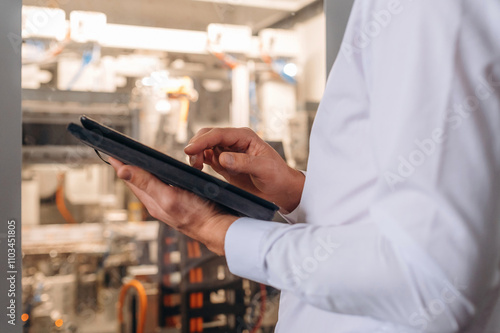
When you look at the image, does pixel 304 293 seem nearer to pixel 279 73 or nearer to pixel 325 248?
pixel 325 248

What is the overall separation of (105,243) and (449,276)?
242 centimetres

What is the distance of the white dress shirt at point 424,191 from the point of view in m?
0.45

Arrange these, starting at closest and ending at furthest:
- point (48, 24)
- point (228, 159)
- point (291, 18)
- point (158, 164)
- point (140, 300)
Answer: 1. point (158, 164)
2. point (228, 159)
3. point (48, 24)
4. point (140, 300)
5. point (291, 18)

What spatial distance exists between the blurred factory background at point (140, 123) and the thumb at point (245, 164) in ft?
4.95

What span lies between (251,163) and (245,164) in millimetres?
23

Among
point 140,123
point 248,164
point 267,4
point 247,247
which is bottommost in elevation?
point 247,247

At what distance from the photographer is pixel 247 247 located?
0.58m

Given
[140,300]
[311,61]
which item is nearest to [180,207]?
[140,300]

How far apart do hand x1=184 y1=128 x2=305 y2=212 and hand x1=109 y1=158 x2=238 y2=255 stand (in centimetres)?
13

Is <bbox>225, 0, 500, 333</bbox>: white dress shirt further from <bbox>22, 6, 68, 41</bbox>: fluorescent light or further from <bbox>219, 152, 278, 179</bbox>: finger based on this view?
<bbox>22, 6, 68, 41</bbox>: fluorescent light

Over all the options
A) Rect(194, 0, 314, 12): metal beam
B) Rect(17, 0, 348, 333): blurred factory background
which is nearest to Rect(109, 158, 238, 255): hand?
Rect(17, 0, 348, 333): blurred factory background

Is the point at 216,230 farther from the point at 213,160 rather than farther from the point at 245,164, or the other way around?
the point at 213,160

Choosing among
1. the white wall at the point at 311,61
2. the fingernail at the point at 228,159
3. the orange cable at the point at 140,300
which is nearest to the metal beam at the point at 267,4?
the white wall at the point at 311,61

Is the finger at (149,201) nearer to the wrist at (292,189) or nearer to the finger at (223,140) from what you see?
the finger at (223,140)
